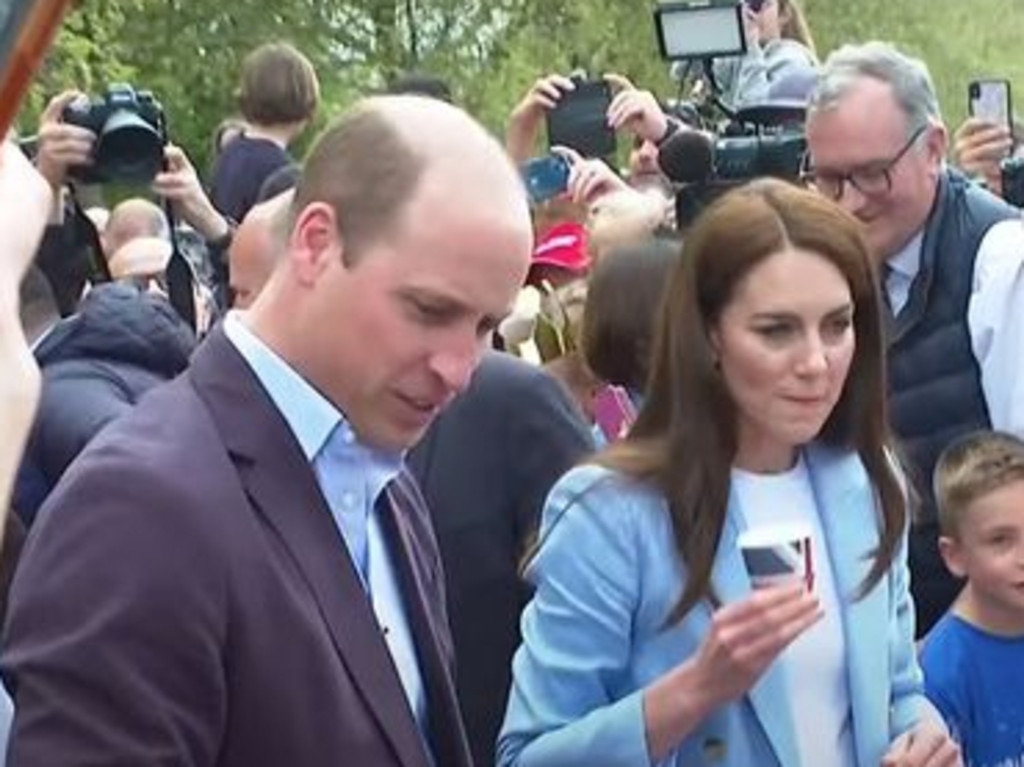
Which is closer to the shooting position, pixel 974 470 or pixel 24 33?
pixel 24 33

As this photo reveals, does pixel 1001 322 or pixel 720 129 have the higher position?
pixel 1001 322

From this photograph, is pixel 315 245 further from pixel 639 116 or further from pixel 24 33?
pixel 639 116

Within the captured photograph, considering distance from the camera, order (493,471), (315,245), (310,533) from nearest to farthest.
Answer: (310,533) → (315,245) → (493,471)

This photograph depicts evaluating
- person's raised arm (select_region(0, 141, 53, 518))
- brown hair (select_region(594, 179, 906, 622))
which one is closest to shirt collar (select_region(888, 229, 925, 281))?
brown hair (select_region(594, 179, 906, 622))

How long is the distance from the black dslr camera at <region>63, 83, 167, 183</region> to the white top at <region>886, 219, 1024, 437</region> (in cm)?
222

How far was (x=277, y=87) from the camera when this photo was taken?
877cm

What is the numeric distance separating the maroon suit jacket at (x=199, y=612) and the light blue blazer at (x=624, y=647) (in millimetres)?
907

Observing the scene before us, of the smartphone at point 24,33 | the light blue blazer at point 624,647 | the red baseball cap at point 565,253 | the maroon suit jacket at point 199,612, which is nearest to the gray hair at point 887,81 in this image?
the red baseball cap at point 565,253

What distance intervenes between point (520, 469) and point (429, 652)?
1532mm

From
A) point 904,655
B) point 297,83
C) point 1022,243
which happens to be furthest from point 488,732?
point 297,83

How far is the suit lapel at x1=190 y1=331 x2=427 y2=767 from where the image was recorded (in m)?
2.55

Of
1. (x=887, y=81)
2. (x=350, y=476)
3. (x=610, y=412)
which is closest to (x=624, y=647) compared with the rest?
(x=350, y=476)

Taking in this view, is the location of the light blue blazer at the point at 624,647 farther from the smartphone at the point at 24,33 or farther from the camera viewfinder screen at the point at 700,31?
the camera viewfinder screen at the point at 700,31

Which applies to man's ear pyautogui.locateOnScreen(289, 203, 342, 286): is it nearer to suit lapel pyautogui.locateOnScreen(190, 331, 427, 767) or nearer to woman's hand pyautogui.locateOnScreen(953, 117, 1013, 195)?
suit lapel pyautogui.locateOnScreen(190, 331, 427, 767)
